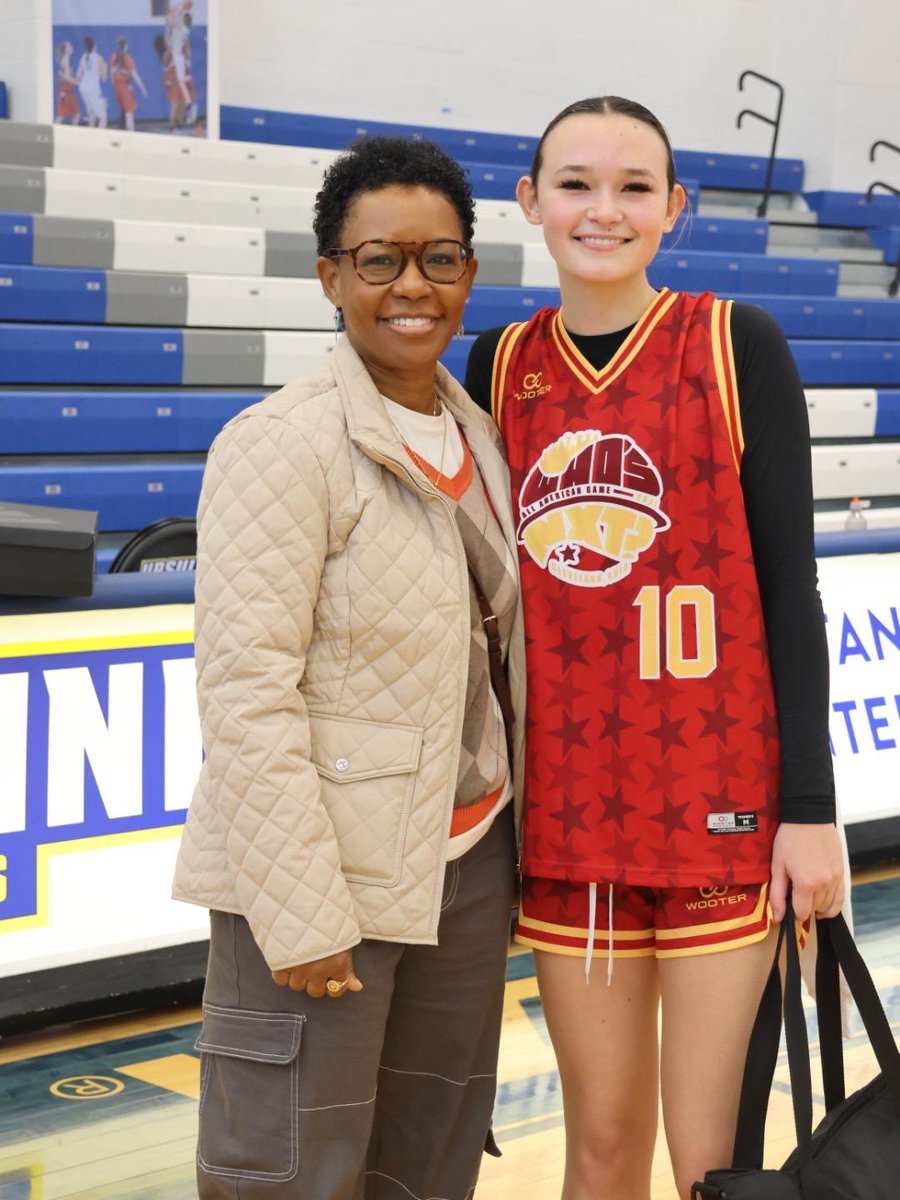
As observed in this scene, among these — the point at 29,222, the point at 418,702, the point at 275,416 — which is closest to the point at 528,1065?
the point at 418,702

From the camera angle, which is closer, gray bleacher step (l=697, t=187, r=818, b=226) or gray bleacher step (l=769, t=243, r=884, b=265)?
gray bleacher step (l=769, t=243, r=884, b=265)

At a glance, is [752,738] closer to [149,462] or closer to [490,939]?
[490,939]

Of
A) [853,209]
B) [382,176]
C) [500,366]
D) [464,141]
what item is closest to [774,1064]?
[500,366]

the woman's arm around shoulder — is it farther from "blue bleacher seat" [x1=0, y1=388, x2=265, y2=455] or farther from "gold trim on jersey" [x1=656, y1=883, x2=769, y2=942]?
"blue bleacher seat" [x1=0, y1=388, x2=265, y2=455]

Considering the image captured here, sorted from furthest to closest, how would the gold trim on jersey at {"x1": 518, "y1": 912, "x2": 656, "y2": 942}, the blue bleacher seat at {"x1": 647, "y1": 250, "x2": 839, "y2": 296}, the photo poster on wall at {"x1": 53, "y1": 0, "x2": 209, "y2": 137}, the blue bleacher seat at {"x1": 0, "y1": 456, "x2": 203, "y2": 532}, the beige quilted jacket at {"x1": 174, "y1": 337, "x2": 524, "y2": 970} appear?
1. the blue bleacher seat at {"x1": 647, "y1": 250, "x2": 839, "y2": 296}
2. the photo poster on wall at {"x1": 53, "y1": 0, "x2": 209, "y2": 137}
3. the blue bleacher seat at {"x1": 0, "y1": 456, "x2": 203, "y2": 532}
4. the gold trim on jersey at {"x1": 518, "y1": 912, "x2": 656, "y2": 942}
5. the beige quilted jacket at {"x1": 174, "y1": 337, "x2": 524, "y2": 970}

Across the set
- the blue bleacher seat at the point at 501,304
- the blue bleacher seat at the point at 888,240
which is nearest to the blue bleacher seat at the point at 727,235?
the blue bleacher seat at the point at 888,240

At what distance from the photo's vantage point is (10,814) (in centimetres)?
245

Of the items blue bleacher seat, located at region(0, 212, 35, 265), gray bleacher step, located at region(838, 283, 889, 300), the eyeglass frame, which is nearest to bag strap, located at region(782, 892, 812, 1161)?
the eyeglass frame

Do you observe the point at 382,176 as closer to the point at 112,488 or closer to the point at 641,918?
the point at 641,918

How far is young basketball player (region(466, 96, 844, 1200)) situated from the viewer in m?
1.53

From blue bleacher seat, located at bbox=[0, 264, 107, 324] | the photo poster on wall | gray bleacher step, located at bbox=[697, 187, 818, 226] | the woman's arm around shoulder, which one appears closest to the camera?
the woman's arm around shoulder

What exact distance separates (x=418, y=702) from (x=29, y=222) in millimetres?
5228

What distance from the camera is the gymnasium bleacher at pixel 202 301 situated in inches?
226

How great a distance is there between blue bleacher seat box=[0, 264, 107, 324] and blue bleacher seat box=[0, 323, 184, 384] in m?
0.07
